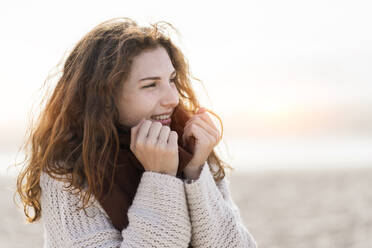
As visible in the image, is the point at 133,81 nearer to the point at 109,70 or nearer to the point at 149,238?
the point at 109,70

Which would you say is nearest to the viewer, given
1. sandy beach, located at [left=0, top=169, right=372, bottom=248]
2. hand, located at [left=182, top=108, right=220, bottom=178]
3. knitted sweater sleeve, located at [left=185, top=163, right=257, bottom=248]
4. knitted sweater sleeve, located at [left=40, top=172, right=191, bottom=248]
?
knitted sweater sleeve, located at [left=40, top=172, right=191, bottom=248]

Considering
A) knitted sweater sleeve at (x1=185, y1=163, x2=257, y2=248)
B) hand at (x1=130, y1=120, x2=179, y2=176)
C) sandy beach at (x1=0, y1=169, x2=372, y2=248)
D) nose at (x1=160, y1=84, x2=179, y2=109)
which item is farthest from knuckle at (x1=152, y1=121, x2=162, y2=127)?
sandy beach at (x1=0, y1=169, x2=372, y2=248)

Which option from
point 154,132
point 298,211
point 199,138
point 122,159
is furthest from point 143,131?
point 298,211

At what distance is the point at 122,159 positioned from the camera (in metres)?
1.88

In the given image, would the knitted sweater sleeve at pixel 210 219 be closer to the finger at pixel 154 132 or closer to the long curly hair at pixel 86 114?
the finger at pixel 154 132

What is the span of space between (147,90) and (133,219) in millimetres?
547

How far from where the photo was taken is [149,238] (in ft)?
5.57

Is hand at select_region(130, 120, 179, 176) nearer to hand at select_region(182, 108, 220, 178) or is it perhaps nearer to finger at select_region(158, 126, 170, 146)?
finger at select_region(158, 126, 170, 146)

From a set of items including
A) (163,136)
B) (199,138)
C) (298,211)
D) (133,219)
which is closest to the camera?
(133,219)

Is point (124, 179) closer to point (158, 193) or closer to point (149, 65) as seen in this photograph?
point (158, 193)

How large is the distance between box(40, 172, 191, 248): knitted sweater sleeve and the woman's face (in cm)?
28

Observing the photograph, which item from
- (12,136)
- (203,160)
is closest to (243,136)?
(12,136)

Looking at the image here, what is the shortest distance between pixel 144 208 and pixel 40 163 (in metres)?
0.51

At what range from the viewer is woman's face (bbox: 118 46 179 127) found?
1.87 m
